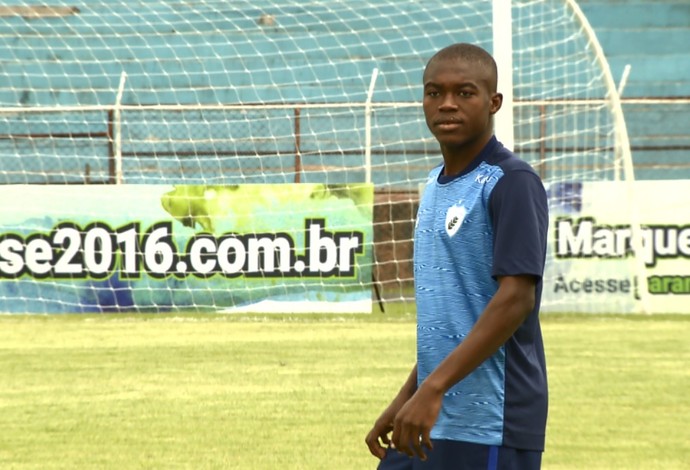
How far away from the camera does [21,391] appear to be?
8914 millimetres

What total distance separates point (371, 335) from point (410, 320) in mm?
1586

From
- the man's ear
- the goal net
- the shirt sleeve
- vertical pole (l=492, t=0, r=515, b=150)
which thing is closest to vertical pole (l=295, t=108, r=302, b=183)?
the goal net

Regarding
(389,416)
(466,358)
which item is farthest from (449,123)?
(389,416)

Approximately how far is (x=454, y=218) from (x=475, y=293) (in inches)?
7.1

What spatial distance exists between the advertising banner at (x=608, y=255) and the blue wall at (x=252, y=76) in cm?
345

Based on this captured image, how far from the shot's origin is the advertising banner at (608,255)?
47.8 ft

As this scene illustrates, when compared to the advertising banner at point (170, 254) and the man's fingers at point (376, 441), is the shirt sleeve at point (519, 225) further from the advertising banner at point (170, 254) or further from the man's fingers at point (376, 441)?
the advertising banner at point (170, 254)

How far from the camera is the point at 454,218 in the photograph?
129 inches

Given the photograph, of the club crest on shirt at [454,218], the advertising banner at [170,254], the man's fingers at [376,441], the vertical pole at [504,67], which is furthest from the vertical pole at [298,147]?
the club crest on shirt at [454,218]

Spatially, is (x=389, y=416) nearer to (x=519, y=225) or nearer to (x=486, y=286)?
(x=486, y=286)

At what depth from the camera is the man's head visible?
3287mm

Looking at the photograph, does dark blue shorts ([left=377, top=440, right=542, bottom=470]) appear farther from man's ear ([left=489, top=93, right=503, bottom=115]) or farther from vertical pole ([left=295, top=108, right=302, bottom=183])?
vertical pole ([left=295, top=108, right=302, bottom=183])

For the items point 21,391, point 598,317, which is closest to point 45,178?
point 598,317

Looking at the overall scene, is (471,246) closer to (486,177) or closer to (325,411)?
(486,177)
